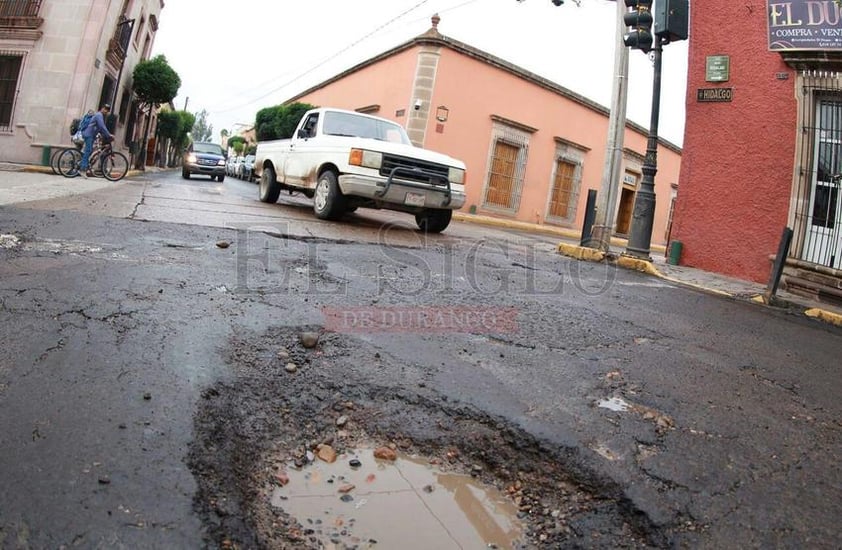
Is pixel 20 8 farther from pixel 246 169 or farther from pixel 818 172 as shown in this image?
pixel 818 172

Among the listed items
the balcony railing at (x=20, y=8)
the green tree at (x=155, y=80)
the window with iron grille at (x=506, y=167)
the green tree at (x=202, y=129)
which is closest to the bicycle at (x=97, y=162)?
the balcony railing at (x=20, y=8)

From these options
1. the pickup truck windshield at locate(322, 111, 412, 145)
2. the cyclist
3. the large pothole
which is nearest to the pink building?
the cyclist

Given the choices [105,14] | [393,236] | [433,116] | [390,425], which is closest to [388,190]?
[393,236]

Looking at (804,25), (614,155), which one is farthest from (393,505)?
(804,25)

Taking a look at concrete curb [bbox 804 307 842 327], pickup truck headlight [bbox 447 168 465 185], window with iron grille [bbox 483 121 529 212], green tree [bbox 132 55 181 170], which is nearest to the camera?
concrete curb [bbox 804 307 842 327]

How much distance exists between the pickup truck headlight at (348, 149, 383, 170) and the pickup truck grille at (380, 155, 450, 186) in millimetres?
79

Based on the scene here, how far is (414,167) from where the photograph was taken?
6902 millimetres

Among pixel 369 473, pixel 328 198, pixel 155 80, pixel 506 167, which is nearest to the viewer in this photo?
pixel 369 473

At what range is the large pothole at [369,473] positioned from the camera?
4.60 feet

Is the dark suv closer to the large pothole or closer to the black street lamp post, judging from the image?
the black street lamp post

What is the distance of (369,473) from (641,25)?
785cm

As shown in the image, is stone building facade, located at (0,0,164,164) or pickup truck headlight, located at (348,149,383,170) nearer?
pickup truck headlight, located at (348,149,383,170)

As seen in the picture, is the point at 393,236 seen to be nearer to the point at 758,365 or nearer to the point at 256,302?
the point at 256,302

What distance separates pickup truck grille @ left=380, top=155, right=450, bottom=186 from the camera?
6769 mm
